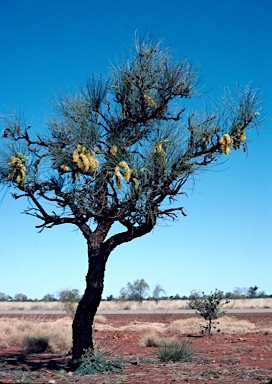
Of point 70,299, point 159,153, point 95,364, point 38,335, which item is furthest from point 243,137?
point 70,299

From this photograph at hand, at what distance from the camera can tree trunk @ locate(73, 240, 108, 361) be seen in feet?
45.3

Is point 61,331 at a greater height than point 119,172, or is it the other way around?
point 119,172

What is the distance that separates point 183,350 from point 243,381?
3.80 meters

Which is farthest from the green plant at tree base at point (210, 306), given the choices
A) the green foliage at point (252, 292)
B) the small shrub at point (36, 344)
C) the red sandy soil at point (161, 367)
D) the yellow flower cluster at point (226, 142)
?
the green foliage at point (252, 292)

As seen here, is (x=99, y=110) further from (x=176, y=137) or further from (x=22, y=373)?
(x=22, y=373)

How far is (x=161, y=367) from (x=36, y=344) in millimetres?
6588

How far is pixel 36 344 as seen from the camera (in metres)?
19.5

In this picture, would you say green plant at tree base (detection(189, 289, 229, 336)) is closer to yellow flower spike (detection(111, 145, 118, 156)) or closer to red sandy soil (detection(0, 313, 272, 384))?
red sandy soil (detection(0, 313, 272, 384))

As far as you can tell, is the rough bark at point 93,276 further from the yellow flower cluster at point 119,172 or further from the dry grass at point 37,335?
the dry grass at point 37,335

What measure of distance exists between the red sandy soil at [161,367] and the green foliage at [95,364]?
250 mm

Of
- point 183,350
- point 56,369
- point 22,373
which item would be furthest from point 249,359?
point 22,373

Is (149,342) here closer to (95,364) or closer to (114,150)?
(95,364)

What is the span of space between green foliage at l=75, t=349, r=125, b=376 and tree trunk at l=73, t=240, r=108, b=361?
0.21 meters

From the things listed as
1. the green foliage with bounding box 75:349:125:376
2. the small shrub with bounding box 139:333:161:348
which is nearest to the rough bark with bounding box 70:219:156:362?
the green foliage with bounding box 75:349:125:376
